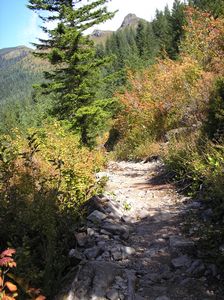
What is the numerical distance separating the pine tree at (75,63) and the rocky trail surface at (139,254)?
22.4 ft

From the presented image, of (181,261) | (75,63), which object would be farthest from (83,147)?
(181,261)

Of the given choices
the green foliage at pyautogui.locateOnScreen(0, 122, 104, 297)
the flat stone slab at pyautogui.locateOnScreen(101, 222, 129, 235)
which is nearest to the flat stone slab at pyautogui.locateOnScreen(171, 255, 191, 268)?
the flat stone slab at pyautogui.locateOnScreen(101, 222, 129, 235)

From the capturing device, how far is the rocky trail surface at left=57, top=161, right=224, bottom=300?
3.75 metres

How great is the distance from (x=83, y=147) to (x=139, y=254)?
6397mm

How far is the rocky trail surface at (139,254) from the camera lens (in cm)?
375

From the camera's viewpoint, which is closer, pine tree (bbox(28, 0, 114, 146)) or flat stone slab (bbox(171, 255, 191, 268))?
flat stone slab (bbox(171, 255, 191, 268))

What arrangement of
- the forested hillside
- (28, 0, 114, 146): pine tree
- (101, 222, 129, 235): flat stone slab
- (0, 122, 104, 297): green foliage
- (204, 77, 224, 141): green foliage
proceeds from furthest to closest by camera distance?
(28, 0, 114, 146): pine tree < (204, 77, 224, 141): green foliage < (101, 222, 129, 235): flat stone slab < the forested hillside < (0, 122, 104, 297): green foliage

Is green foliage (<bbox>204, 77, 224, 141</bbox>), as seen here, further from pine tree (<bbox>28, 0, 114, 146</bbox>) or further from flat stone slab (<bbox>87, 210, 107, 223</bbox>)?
pine tree (<bbox>28, 0, 114, 146</bbox>)

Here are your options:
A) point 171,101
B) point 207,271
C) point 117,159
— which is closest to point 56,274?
point 207,271

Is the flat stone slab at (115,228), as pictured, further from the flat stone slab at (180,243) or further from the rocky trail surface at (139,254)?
the flat stone slab at (180,243)

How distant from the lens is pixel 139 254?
15.1 ft

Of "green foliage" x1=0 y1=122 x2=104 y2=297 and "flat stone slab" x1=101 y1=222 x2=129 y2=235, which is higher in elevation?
"green foliage" x1=0 y1=122 x2=104 y2=297

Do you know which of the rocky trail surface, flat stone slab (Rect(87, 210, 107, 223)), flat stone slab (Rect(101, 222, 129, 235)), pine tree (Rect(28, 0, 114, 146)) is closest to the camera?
the rocky trail surface

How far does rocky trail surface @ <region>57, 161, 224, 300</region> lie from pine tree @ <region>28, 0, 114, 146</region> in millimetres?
6822
